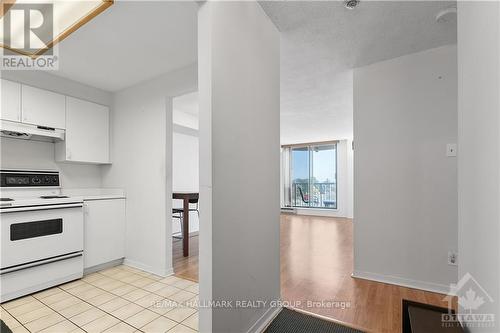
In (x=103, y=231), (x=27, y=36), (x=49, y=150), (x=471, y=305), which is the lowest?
(x=103, y=231)

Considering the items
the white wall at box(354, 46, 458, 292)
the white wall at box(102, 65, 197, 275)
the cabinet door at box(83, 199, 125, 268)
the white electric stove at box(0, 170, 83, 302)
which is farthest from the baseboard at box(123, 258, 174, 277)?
the white wall at box(354, 46, 458, 292)

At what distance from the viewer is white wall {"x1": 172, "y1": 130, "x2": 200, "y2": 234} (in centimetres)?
470

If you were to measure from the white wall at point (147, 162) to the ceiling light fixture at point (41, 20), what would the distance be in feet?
3.35

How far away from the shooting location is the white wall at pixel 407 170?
2277mm


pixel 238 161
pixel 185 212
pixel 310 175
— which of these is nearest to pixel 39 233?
pixel 185 212

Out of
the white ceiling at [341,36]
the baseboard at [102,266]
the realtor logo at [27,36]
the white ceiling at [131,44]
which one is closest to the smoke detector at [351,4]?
the white ceiling at [341,36]

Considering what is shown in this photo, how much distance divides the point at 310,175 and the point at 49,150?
6.59m

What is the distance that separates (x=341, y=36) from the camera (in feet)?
6.97

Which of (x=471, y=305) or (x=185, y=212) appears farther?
(x=185, y=212)

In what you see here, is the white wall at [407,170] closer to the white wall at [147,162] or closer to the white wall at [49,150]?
the white wall at [147,162]

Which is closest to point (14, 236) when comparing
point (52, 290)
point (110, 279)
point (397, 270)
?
point (52, 290)

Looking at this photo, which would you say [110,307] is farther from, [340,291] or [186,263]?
[340,291]

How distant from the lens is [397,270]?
2443mm

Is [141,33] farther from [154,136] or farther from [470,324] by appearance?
[470,324]
